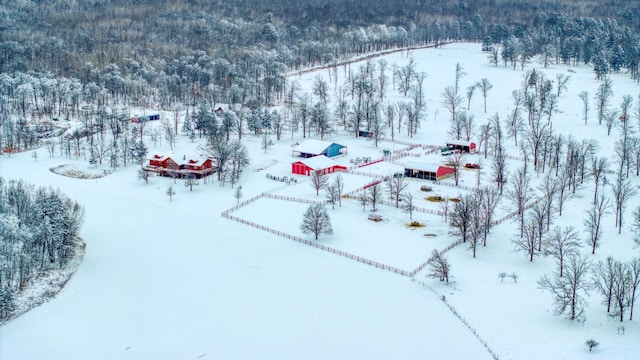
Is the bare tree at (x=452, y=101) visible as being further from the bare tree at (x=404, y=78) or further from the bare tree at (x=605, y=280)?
the bare tree at (x=605, y=280)

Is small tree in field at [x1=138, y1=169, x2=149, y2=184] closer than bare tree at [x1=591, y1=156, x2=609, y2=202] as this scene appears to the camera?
No

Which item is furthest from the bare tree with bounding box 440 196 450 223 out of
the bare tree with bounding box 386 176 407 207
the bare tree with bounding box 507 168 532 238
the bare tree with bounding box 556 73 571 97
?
the bare tree with bounding box 556 73 571 97

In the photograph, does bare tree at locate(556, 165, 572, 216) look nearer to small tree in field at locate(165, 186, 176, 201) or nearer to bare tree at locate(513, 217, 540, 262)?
bare tree at locate(513, 217, 540, 262)

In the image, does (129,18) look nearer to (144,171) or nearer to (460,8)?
(460,8)

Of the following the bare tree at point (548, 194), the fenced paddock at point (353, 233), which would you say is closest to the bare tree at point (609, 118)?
the bare tree at point (548, 194)

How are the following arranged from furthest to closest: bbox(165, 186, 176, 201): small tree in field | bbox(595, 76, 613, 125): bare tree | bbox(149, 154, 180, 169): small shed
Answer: bbox(595, 76, 613, 125): bare tree, bbox(149, 154, 180, 169): small shed, bbox(165, 186, 176, 201): small tree in field

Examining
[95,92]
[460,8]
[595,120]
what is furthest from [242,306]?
[460,8]
